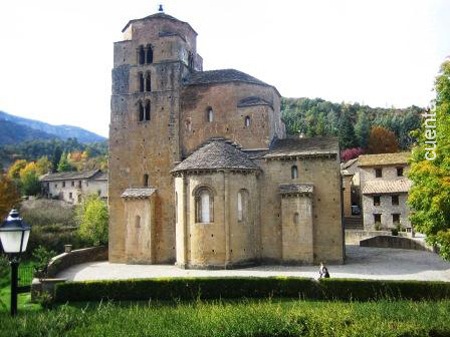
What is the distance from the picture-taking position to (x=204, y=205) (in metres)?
29.1

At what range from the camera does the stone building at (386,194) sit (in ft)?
159

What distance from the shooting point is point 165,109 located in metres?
33.9

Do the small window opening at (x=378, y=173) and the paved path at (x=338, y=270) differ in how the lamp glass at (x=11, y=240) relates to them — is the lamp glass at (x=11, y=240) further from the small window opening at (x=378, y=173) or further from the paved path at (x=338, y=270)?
the small window opening at (x=378, y=173)

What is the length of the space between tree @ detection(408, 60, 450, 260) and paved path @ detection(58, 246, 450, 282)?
17.4 ft

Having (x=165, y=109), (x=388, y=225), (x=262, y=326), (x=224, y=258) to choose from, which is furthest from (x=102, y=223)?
(x=262, y=326)

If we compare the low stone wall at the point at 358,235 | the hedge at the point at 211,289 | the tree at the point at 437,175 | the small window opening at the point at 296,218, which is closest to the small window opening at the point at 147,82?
the small window opening at the point at 296,218

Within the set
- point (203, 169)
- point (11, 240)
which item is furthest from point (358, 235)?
point (11, 240)

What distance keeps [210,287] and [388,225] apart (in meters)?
34.2

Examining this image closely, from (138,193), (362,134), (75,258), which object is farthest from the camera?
(362,134)

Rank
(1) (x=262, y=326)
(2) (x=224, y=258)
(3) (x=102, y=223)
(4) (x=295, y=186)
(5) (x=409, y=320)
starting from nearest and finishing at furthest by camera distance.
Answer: (1) (x=262, y=326)
(5) (x=409, y=320)
(2) (x=224, y=258)
(4) (x=295, y=186)
(3) (x=102, y=223)

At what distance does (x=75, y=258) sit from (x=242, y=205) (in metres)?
13.8

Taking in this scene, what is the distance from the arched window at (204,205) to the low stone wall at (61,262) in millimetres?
9729

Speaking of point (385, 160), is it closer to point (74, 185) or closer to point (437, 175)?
point (437, 175)

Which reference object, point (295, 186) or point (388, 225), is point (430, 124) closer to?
point (295, 186)
